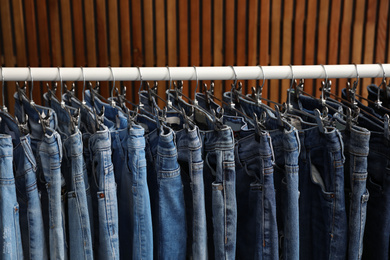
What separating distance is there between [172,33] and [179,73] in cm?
203

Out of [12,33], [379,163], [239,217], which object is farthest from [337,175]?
[12,33]

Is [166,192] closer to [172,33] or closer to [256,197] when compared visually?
[256,197]

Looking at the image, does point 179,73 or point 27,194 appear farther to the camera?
point 179,73

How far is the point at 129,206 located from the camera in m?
1.38

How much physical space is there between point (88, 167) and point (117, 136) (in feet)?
0.48

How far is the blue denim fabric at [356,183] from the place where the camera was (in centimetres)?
126

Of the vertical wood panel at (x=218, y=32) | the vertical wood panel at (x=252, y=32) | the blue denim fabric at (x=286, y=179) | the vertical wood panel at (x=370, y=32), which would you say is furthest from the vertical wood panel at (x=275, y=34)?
the blue denim fabric at (x=286, y=179)

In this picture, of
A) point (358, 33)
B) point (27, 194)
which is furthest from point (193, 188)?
point (358, 33)

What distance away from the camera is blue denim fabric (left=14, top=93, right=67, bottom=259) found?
1.20 metres

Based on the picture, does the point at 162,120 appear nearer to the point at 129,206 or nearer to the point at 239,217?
the point at 129,206

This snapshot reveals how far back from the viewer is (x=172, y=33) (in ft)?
11.1

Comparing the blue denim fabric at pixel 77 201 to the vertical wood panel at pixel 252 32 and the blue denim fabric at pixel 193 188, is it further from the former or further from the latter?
the vertical wood panel at pixel 252 32

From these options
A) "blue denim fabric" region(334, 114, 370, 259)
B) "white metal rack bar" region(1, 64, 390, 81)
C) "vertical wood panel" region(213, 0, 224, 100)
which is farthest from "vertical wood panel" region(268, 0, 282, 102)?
"blue denim fabric" region(334, 114, 370, 259)

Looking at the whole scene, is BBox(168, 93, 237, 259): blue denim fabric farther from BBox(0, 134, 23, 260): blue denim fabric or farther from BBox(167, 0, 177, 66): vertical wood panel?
BBox(167, 0, 177, 66): vertical wood panel
